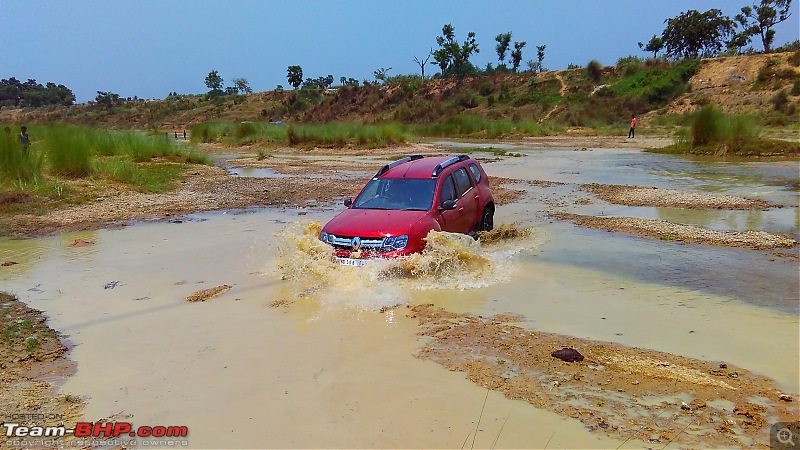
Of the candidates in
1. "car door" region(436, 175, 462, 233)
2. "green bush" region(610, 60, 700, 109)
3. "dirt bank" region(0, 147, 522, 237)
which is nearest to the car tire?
"car door" region(436, 175, 462, 233)

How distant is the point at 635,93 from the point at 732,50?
1940 cm

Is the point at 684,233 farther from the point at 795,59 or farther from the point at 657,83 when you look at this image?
the point at 657,83

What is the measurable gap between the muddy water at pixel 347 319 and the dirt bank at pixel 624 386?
233 mm

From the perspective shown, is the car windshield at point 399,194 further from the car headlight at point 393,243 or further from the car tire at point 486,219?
the car tire at point 486,219

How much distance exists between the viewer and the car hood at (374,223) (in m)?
8.23

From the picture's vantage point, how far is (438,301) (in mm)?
7664

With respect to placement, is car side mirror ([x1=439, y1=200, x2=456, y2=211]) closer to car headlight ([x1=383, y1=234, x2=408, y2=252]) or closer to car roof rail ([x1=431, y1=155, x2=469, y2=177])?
car roof rail ([x1=431, y1=155, x2=469, y2=177])

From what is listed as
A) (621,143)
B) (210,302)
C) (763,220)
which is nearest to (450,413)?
(210,302)

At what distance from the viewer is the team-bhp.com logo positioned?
4.40m

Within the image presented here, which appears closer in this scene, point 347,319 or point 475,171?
point 347,319

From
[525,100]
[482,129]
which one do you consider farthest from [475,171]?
[525,100]

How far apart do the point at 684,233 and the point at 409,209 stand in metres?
5.91

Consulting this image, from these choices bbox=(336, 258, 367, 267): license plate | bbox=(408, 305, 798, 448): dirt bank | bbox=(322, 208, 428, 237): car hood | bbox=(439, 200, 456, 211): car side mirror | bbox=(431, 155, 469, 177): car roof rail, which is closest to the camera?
bbox=(408, 305, 798, 448): dirt bank

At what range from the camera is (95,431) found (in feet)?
14.7
